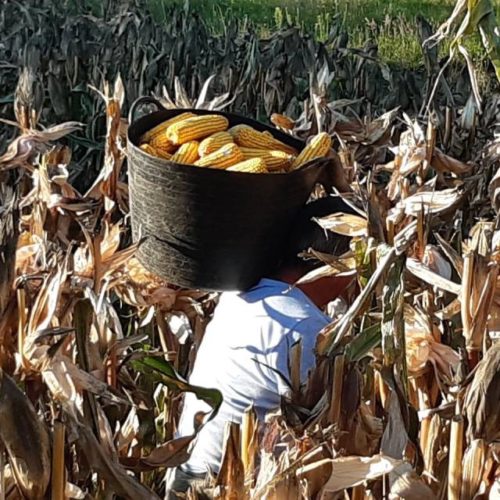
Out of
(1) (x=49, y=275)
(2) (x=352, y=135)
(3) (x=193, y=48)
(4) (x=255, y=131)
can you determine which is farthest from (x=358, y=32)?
(1) (x=49, y=275)

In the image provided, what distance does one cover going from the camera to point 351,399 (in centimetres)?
167

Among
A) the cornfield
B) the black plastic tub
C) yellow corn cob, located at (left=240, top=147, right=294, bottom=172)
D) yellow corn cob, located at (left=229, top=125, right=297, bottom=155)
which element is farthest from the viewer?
yellow corn cob, located at (left=229, top=125, right=297, bottom=155)

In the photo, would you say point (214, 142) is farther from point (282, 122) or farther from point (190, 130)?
point (282, 122)

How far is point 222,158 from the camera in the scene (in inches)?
89.4

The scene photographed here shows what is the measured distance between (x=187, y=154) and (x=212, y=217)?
17cm

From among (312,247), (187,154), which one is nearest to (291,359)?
(312,247)

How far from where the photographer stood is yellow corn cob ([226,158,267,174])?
7.34 feet

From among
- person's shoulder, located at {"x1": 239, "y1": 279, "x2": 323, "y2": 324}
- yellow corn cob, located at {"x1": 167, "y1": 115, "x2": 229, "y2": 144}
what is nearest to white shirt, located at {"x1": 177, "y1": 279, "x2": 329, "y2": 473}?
person's shoulder, located at {"x1": 239, "y1": 279, "x2": 323, "y2": 324}

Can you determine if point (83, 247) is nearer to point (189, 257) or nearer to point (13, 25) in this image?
point (189, 257)

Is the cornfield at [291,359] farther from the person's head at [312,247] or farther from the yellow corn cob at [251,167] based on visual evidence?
the yellow corn cob at [251,167]

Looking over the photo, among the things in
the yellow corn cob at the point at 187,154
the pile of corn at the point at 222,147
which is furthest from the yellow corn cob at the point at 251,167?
the yellow corn cob at the point at 187,154

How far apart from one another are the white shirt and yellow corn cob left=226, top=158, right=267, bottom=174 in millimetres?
265

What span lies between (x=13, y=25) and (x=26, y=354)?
5.73m

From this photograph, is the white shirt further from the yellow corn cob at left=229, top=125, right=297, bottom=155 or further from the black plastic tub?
the yellow corn cob at left=229, top=125, right=297, bottom=155
